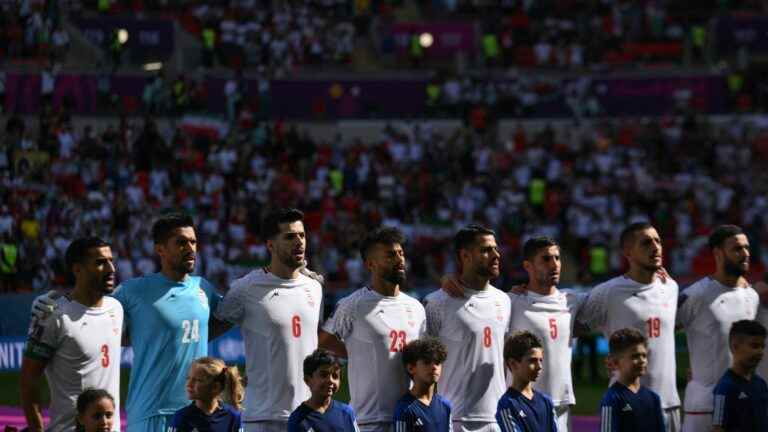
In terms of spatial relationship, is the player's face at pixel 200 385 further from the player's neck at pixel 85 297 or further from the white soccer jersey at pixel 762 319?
the white soccer jersey at pixel 762 319

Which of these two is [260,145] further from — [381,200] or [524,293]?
[524,293]

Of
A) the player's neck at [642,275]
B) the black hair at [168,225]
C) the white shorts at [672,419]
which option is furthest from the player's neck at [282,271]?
the white shorts at [672,419]

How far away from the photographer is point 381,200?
125 feet

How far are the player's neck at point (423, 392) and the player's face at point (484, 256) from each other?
3.79ft

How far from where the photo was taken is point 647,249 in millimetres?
13266

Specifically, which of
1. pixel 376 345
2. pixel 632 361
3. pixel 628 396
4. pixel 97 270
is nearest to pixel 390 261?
pixel 376 345

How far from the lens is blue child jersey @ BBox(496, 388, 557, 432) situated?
1205 centimetres

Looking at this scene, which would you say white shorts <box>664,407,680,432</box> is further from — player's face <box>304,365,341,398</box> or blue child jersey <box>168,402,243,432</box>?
blue child jersey <box>168,402,243,432</box>

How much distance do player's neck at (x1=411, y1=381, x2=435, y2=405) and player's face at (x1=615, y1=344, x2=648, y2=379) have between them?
1.59 metres

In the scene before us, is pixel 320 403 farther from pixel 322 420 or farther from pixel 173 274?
pixel 173 274

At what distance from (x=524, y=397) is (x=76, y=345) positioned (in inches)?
138

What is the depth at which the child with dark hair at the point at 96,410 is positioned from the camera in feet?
35.6

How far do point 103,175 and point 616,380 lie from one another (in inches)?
1004

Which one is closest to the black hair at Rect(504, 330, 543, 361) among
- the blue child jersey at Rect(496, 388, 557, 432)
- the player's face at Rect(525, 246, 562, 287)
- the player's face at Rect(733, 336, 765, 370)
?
the blue child jersey at Rect(496, 388, 557, 432)
